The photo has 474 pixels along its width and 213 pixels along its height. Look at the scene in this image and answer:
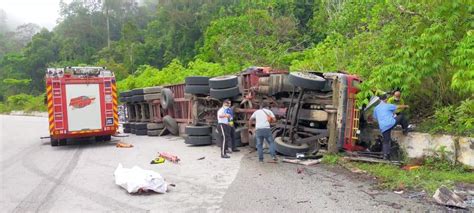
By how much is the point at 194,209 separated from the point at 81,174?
3788 millimetres

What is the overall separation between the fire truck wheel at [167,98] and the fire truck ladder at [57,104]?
3725mm

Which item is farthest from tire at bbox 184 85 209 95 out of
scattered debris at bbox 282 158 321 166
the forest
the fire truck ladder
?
scattered debris at bbox 282 158 321 166

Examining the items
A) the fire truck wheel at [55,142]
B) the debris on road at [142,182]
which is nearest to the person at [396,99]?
the debris on road at [142,182]

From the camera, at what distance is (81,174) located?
865 cm

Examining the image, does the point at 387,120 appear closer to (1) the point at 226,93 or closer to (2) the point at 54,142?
(1) the point at 226,93

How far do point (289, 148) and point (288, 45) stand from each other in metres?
15.9

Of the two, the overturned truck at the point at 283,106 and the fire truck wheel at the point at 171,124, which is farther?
the fire truck wheel at the point at 171,124

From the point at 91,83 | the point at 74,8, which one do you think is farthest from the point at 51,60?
the point at 91,83

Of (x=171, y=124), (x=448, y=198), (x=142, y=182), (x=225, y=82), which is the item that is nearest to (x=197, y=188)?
(x=142, y=182)

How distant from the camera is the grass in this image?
657cm

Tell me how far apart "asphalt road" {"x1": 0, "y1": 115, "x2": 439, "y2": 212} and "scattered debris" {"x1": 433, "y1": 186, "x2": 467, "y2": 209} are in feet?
0.60

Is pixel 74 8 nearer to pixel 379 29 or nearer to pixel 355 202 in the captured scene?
pixel 379 29

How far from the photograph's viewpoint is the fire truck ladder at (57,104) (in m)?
13.0

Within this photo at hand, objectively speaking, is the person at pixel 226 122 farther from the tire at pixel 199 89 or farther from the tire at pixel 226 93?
the tire at pixel 199 89
